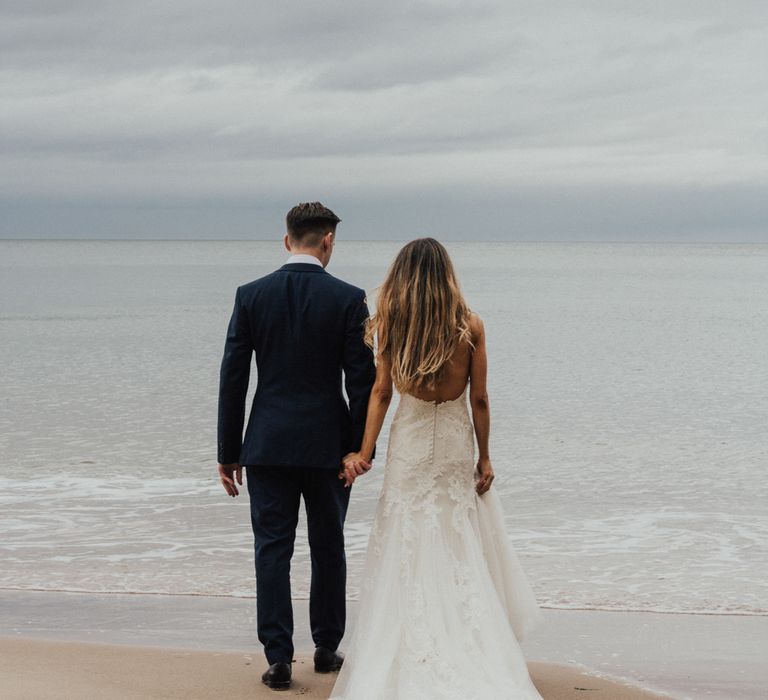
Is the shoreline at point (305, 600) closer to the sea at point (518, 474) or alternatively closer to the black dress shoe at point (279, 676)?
the sea at point (518, 474)

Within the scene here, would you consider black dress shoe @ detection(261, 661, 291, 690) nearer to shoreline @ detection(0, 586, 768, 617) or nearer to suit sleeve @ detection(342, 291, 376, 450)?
suit sleeve @ detection(342, 291, 376, 450)

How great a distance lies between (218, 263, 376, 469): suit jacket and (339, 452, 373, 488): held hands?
4 cm

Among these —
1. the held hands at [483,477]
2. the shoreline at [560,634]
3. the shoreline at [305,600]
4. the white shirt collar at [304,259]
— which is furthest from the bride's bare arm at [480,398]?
the shoreline at [305,600]

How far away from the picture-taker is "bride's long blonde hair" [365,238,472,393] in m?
3.89

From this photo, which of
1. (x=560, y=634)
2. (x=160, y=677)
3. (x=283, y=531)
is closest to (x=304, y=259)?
(x=283, y=531)

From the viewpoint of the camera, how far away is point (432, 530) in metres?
4.01

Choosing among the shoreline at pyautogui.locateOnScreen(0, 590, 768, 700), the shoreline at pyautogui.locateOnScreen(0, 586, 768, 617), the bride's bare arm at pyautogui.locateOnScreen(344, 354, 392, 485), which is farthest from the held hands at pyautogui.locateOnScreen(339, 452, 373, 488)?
the shoreline at pyautogui.locateOnScreen(0, 586, 768, 617)

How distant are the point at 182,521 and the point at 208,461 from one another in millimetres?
2844

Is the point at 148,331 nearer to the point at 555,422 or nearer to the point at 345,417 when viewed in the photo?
the point at 555,422

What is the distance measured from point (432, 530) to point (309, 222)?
123cm

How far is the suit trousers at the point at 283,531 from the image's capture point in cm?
418

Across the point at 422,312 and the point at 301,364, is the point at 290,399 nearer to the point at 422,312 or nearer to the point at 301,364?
the point at 301,364

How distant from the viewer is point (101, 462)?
11336 mm

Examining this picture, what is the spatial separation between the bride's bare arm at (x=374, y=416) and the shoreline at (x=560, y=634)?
627 millimetres
